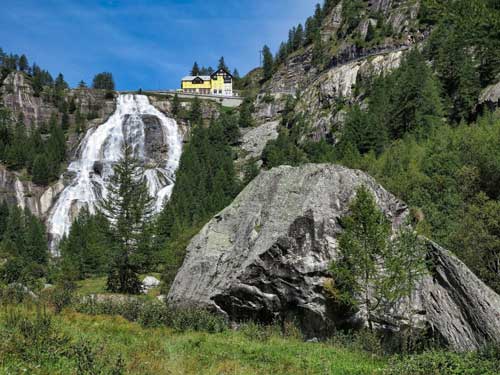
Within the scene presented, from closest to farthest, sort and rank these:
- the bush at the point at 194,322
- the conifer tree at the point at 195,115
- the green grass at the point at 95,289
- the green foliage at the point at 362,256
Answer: the bush at the point at 194,322 < the green foliage at the point at 362,256 < the green grass at the point at 95,289 < the conifer tree at the point at 195,115

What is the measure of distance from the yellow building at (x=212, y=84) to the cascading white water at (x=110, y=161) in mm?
45639

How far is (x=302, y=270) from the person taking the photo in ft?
52.9

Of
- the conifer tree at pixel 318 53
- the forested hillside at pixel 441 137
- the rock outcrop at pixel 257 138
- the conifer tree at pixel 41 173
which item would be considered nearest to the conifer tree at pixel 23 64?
the conifer tree at pixel 41 173

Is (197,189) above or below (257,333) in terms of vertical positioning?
above

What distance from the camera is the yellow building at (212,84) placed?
518 ft

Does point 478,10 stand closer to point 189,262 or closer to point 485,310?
point 485,310

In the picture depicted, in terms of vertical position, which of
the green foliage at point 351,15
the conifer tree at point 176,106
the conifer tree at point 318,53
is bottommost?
the conifer tree at point 176,106

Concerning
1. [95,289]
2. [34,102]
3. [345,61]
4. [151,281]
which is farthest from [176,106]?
[95,289]

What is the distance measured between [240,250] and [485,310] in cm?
943

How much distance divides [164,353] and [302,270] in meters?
7.25

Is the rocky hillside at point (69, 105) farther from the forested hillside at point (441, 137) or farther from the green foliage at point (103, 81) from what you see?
the forested hillside at point (441, 137)

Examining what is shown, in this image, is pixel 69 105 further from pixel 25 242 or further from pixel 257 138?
pixel 25 242

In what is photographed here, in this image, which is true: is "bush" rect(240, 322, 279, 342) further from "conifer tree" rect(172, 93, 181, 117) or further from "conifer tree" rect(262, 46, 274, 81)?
"conifer tree" rect(262, 46, 274, 81)

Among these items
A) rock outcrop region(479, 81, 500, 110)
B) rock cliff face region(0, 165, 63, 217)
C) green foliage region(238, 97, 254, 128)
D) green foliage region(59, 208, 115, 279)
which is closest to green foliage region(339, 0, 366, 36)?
green foliage region(238, 97, 254, 128)
